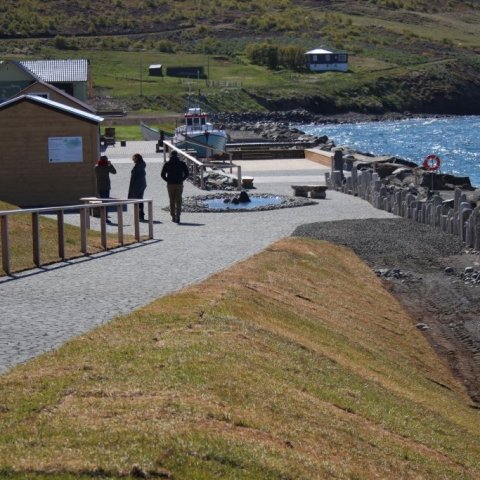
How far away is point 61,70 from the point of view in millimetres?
61344

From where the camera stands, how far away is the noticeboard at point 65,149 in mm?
30781

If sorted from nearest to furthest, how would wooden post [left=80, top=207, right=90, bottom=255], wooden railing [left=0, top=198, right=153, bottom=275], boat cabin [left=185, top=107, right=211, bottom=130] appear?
wooden railing [left=0, top=198, right=153, bottom=275] → wooden post [left=80, top=207, right=90, bottom=255] → boat cabin [left=185, top=107, right=211, bottom=130]

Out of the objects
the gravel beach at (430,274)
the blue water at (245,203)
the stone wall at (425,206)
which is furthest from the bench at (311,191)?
the gravel beach at (430,274)

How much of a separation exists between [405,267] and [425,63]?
140445mm

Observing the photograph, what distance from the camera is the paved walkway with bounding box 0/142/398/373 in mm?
13055

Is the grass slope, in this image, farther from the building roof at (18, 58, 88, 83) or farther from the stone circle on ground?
the building roof at (18, 58, 88, 83)

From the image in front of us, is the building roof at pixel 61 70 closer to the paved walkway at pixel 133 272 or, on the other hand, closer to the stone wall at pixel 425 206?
the stone wall at pixel 425 206

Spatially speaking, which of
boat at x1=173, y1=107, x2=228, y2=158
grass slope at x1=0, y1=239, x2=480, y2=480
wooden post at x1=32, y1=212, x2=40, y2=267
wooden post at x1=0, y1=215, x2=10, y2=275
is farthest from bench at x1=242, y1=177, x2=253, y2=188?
grass slope at x1=0, y1=239, x2=480, y2=480

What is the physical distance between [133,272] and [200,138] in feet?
133

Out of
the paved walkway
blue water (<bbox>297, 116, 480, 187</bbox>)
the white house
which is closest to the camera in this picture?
the paved walkway

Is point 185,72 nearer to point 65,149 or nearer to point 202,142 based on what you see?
point 202,142

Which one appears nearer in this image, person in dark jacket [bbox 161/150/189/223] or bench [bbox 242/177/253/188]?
person in dark jacket [bbox 161/150/189/223]

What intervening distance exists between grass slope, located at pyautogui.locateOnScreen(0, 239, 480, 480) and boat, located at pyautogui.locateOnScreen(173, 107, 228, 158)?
3628 centimetres

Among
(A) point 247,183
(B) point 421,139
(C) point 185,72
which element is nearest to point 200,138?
(A) point 247,183
